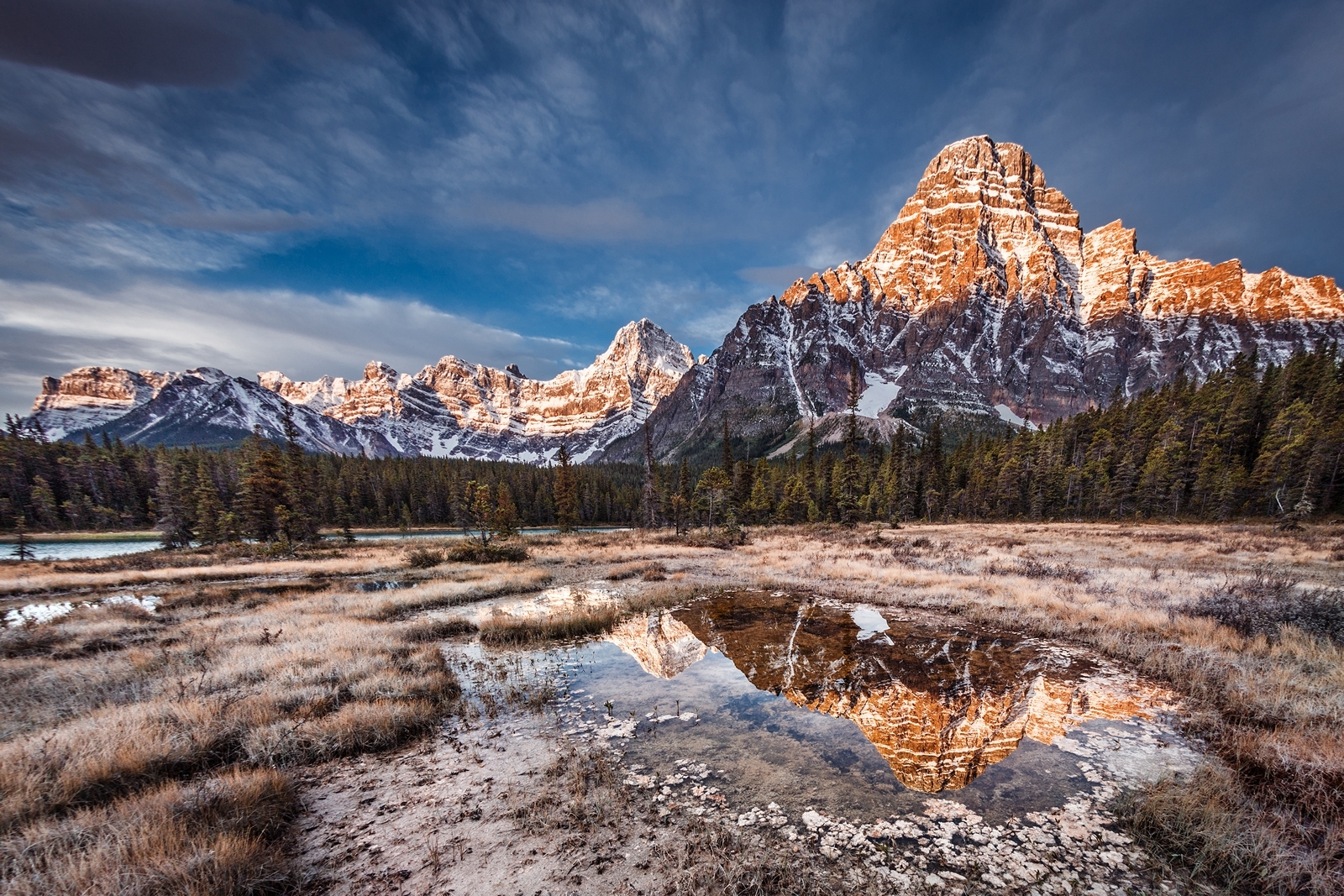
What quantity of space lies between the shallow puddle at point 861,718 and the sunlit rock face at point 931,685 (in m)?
0.04

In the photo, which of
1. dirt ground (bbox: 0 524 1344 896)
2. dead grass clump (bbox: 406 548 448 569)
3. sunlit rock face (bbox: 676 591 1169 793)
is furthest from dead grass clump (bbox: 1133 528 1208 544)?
dead grass clump (bbox: 406 548 448 569)

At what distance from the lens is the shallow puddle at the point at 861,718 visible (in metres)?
6.89

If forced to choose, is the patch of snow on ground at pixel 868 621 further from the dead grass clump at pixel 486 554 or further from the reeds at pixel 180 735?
the dead grass clump at pixel 486 554

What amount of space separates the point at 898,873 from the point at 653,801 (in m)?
3.25

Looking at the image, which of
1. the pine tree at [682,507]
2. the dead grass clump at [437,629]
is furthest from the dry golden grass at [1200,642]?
the pine tree at [682,507]

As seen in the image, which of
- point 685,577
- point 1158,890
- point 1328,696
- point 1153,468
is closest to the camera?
point 1158,890

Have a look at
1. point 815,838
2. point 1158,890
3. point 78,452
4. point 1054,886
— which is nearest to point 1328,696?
point 1158,890

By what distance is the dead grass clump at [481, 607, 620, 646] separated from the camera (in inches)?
595

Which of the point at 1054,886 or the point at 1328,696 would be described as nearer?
the point at 1054,886

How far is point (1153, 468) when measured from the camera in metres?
57.2

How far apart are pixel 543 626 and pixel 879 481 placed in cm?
7883

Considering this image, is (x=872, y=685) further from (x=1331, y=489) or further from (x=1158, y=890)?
(x=1331, y=489)

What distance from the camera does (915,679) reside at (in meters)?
10.9

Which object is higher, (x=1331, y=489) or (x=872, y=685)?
(x=1331, y=489)
